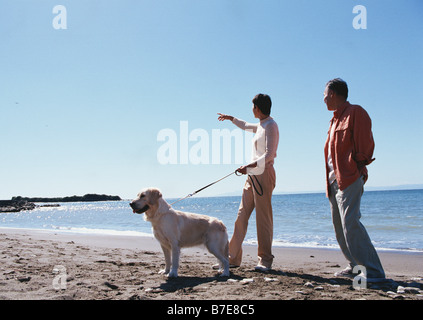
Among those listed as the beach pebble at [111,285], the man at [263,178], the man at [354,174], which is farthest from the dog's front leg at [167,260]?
the man at [354,174]

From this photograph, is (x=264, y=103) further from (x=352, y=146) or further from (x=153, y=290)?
(x=153, y=290)

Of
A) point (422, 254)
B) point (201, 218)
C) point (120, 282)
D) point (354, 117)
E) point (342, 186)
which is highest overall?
point (354, 117)

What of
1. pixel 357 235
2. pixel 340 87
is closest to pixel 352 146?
pixel 340 87

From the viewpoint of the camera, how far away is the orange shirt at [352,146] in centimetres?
411

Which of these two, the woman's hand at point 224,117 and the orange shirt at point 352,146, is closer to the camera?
the orange shirt at point 352,146

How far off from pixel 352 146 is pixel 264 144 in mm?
1354

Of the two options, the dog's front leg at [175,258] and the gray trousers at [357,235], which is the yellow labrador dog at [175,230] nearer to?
the dog's front leg at [175,258]

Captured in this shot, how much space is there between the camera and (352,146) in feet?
13.8

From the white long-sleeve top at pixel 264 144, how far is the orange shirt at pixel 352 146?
952 mm

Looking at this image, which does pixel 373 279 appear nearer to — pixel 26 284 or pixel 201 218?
pixel 201 218

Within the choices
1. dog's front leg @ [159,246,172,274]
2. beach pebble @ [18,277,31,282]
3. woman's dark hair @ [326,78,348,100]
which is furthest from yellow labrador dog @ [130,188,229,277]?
woman's dark hair @ [326,78,348,100]
